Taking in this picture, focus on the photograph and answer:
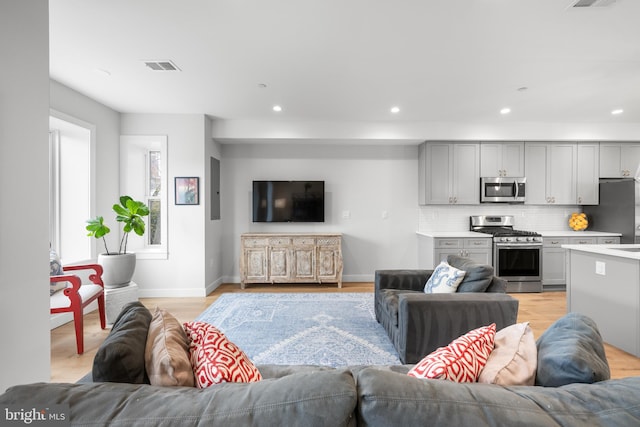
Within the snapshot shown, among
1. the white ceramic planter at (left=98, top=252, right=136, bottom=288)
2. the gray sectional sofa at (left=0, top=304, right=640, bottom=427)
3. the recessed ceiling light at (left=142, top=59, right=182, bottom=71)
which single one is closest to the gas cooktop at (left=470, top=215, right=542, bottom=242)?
the gray sectional sofa at (left=0, top=304, right=640, bottom=427)

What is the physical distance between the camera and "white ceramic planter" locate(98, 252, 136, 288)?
3.27 meters

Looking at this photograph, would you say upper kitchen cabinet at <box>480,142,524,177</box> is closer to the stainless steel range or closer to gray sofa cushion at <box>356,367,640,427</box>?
the stainless steel range

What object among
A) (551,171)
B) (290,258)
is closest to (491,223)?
(551,171)

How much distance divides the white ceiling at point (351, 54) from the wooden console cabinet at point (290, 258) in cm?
196

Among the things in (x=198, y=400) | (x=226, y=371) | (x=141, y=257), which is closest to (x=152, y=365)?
(x=226, y=371)

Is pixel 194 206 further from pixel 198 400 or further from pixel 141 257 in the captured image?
pixel 198 400

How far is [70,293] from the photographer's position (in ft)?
→ 8.50

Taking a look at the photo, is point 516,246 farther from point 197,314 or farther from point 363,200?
point 197,314

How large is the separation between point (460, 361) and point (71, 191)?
15.0 ft

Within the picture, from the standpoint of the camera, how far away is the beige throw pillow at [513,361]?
39.2 inches

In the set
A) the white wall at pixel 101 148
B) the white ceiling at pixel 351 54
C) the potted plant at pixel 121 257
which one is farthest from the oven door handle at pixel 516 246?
the white wall at pixel 101 148

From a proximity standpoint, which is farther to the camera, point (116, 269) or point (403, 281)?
point (116, 269)

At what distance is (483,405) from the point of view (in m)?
0.70

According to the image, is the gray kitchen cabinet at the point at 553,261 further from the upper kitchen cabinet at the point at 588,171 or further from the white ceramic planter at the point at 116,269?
the white ceramic planter at the point at 116,269
